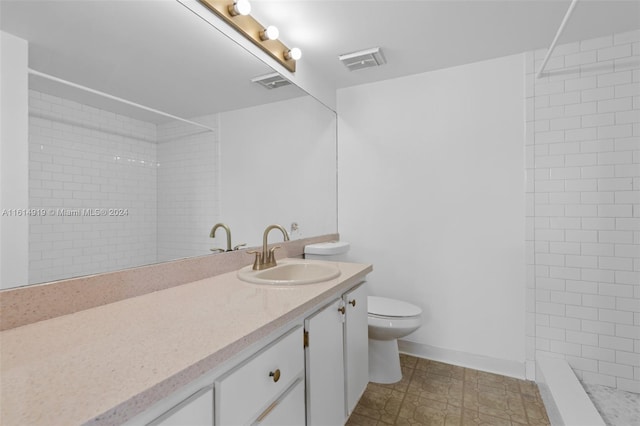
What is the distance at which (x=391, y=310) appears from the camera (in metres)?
2.01

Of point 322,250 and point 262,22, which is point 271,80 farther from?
point 322,250

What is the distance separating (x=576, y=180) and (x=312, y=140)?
1857mm

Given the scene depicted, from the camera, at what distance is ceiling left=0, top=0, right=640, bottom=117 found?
954 mm

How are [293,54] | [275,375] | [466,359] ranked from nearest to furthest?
[275,375] → [293,54] → [466,359]

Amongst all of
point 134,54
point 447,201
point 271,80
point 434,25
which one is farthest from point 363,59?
point 134,54

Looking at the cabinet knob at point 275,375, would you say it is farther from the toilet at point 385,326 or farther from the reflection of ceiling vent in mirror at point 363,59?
the reflection of ceiling vent in mirror at point 363,59

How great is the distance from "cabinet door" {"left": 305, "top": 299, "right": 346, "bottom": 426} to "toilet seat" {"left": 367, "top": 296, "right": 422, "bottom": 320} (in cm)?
63

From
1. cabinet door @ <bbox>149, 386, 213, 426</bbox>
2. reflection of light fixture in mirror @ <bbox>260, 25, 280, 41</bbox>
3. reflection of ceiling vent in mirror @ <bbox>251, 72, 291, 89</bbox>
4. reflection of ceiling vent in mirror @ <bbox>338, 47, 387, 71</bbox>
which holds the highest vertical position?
reflection of ceiling vent in mirror @ <bbox>338, 47, 387, 71</bbox>

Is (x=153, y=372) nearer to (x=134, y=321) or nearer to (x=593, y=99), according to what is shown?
(x=134, y=321)

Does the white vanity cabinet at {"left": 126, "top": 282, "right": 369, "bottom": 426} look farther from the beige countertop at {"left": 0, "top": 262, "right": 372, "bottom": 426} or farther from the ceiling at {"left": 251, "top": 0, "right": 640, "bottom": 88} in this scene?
the ceiling at {"left": 251, "top": 0, "right": 640, "bottom": 88}

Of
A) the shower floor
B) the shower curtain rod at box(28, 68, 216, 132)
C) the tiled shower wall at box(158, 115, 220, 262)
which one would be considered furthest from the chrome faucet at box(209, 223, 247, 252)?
the shower floor

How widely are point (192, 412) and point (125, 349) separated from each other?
0.21 metres

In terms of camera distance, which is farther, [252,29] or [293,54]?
[293,54]

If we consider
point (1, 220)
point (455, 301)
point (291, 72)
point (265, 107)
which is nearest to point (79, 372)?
point (1, 220)
